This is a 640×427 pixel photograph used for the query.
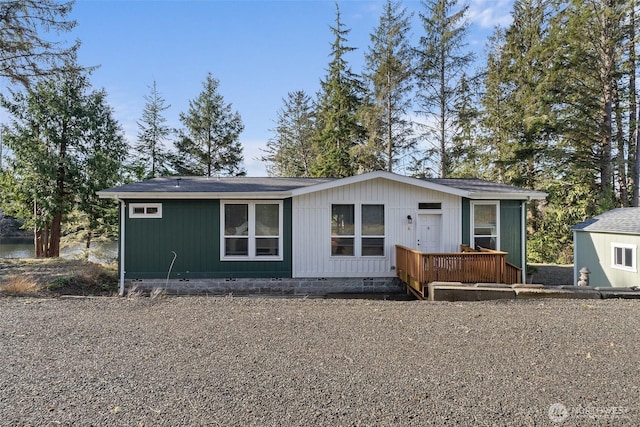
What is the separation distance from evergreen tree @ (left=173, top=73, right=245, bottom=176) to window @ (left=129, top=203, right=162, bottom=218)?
1516 cm

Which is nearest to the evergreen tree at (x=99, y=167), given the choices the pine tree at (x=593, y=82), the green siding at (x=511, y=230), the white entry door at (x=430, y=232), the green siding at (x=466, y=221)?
the white entry door at (x=430, y=232)

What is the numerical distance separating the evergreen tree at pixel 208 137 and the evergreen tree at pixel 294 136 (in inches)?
207

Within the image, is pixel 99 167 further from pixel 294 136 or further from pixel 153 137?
pixel 294 136

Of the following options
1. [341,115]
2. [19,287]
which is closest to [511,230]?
[19,287]

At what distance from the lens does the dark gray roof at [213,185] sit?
9490mm

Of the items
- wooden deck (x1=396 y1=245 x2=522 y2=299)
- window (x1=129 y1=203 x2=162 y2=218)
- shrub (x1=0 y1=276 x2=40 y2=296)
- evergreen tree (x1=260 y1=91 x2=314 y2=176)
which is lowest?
shrub (x1=0 y1=276 x2=40 y2=296)

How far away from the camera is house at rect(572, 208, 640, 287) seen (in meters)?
9.02

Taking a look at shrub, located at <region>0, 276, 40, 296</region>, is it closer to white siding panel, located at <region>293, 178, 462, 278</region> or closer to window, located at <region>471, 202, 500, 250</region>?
white siding panel, located at <region>293, 178, 462, 278</region>

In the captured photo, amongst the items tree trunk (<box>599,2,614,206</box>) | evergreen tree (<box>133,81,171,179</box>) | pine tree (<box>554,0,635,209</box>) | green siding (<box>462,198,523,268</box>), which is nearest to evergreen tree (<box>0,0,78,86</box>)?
green siding (<box>462,198,523,268</box>)

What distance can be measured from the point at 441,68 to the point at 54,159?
1884 centimetres

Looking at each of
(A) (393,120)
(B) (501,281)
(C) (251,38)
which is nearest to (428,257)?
(B) (501,281)

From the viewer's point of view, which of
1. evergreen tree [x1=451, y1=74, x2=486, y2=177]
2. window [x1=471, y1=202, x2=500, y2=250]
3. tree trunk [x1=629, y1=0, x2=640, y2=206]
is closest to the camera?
window [x1=471, y1=202, x2=500, y2=250]

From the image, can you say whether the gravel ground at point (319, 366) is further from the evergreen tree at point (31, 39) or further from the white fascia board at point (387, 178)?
the evergreen tree at point (31, 39)

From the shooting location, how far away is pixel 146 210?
9492 millimetres
